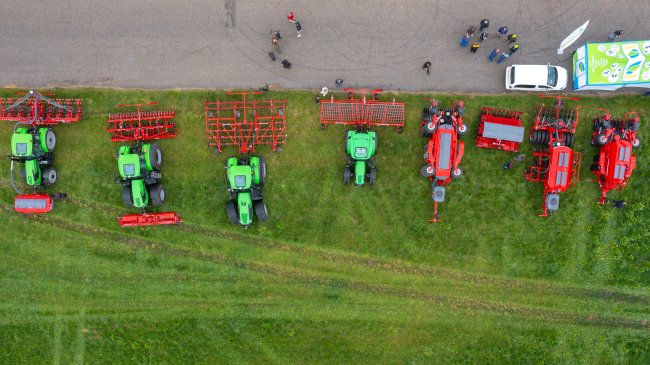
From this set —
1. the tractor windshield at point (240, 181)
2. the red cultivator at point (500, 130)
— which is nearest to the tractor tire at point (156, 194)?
the tractor windshield at point (240, 181)

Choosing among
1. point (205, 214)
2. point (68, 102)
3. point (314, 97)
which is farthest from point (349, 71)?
point (68, 102)

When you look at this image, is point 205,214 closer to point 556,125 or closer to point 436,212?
point 436,212

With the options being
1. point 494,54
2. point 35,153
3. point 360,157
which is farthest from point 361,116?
point 35,153

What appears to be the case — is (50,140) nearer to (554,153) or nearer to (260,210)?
(260,210)

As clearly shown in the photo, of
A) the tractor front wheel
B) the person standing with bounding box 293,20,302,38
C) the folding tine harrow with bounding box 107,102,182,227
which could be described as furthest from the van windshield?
the tractor front wheel

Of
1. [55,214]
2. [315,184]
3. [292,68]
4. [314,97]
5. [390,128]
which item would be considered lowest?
[55,214]

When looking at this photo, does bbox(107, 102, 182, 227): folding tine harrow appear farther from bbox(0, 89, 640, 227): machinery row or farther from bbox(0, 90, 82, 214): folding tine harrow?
bbox(0, 90, 82, 214): folding tine harrow
